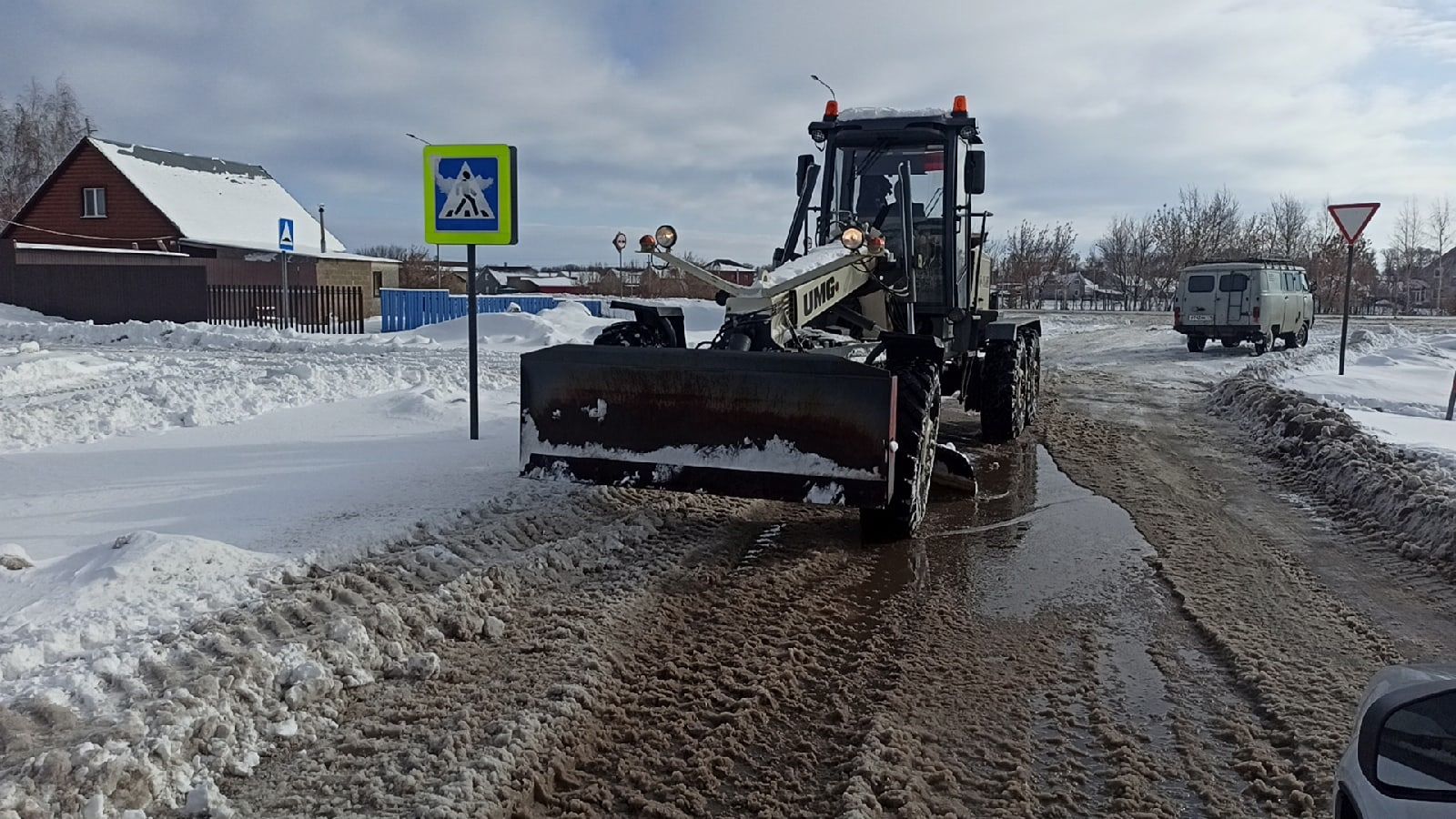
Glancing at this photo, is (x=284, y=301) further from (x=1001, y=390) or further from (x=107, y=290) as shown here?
(x=1001, y=390)

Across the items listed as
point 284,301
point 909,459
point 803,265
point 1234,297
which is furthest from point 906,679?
point 284,301

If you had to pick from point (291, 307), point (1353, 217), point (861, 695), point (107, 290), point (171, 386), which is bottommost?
point (861, 695)

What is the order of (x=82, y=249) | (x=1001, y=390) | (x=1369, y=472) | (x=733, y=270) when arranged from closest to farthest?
(x=1369, y=472)
(x=733, y=270)
(x=1001, y=390)
(x=82, y=249)

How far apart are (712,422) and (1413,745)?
426 centimetres

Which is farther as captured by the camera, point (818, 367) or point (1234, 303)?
point (1234, 303)

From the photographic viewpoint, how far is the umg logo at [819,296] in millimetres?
6699

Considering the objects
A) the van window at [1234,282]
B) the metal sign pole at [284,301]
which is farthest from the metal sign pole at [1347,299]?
the metal sign pole at [284,301]

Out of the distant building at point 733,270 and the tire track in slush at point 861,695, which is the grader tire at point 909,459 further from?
the distant building at point 733,270

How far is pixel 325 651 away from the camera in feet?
12.9

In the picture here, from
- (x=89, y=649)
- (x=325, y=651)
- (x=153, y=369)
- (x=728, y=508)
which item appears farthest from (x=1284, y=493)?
(x=153, y=369)

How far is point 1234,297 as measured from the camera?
22.8 meters

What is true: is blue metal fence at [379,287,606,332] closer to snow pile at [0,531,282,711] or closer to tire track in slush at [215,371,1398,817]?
snow pile at [0,531,282,711]

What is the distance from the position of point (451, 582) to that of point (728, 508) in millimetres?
2512

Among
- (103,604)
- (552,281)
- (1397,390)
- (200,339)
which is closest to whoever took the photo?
(103,604)
